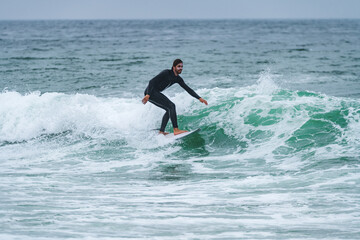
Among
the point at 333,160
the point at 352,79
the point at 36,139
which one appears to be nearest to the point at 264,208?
the point at 333,160

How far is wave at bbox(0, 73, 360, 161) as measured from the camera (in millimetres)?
10453

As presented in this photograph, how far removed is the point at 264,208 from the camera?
6.54 metres

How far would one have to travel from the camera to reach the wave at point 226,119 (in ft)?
34.3

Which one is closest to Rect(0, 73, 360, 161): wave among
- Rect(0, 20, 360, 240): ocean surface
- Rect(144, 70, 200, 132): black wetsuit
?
Rect(0, 20, 360, 240): ocean surface

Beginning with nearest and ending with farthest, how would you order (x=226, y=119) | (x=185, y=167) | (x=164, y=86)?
(x=185, y=167), (x=164, y=86), (x=226, y=119)

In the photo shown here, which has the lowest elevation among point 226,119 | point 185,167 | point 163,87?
point 185,167

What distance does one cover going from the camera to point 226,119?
12.2 meters

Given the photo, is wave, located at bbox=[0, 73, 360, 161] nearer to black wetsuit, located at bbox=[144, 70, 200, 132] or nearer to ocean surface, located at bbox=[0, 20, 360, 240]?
ocean surface, located at bbox=[0, 20, 360, 240]

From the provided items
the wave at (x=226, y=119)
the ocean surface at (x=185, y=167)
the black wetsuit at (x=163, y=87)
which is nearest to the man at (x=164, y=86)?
the black wetsuit at (x=163, y=87)

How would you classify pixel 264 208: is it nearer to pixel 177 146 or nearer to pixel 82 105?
pixel 177 146

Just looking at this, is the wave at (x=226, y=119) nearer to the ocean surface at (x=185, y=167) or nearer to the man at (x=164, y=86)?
the ocean surface at (x=185, y=167)

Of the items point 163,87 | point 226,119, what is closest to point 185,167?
point 163,87

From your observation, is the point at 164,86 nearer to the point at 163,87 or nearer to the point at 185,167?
the point at 163,87

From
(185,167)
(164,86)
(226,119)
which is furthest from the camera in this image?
(226,119)
